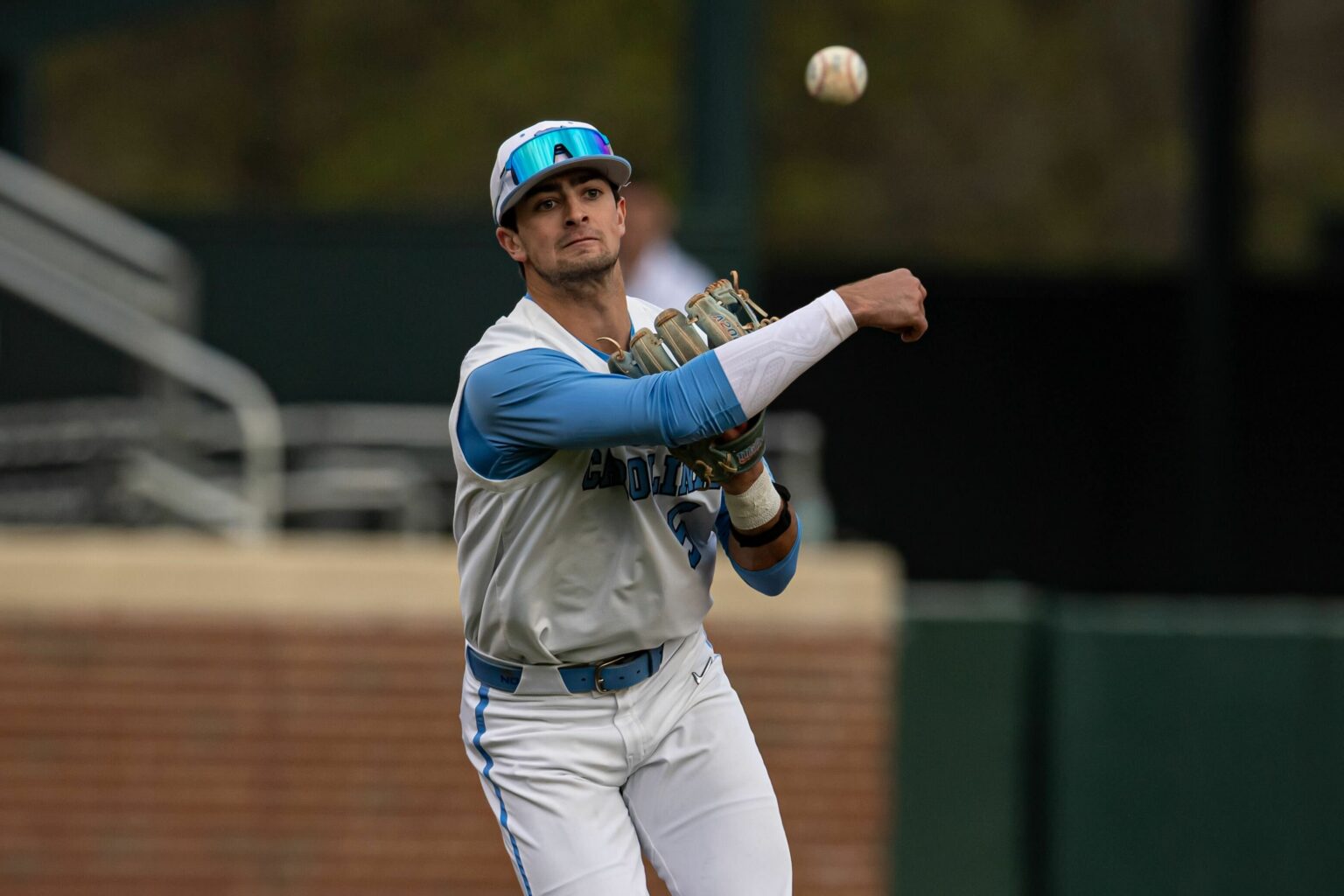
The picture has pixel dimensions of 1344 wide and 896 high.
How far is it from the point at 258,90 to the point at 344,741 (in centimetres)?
579

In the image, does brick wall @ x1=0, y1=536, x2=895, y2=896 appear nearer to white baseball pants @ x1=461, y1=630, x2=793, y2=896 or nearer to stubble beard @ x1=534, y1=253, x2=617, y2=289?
white baseball pants @ x1=461, y1=630, x2=793, y2=896

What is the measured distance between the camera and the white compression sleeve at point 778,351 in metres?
3.89

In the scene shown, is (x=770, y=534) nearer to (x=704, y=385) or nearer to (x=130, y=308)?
(x=704, y=385)

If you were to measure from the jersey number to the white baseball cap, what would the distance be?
0.72 metres

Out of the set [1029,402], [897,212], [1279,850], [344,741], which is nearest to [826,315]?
[344,741]

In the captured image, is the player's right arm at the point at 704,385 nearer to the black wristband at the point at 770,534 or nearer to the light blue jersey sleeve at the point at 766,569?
the black wristband at the point at 770,534

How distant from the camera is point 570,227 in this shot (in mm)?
4188

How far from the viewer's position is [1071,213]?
14.0 meters

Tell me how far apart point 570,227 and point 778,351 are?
1.86 ft

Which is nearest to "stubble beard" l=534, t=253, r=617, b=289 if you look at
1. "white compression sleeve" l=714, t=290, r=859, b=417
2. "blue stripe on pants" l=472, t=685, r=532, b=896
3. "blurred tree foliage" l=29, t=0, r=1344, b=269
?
"white compression sleeve" l=714, t=290, r=859, b=417

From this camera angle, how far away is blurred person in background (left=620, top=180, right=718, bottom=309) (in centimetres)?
682

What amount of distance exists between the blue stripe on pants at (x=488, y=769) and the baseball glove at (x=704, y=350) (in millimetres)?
700

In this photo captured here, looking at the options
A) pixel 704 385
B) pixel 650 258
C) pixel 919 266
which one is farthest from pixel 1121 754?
pixel 919 266

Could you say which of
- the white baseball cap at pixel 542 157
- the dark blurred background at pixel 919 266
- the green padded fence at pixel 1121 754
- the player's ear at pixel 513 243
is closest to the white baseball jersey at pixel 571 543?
the player's ear at pixel 513 243
